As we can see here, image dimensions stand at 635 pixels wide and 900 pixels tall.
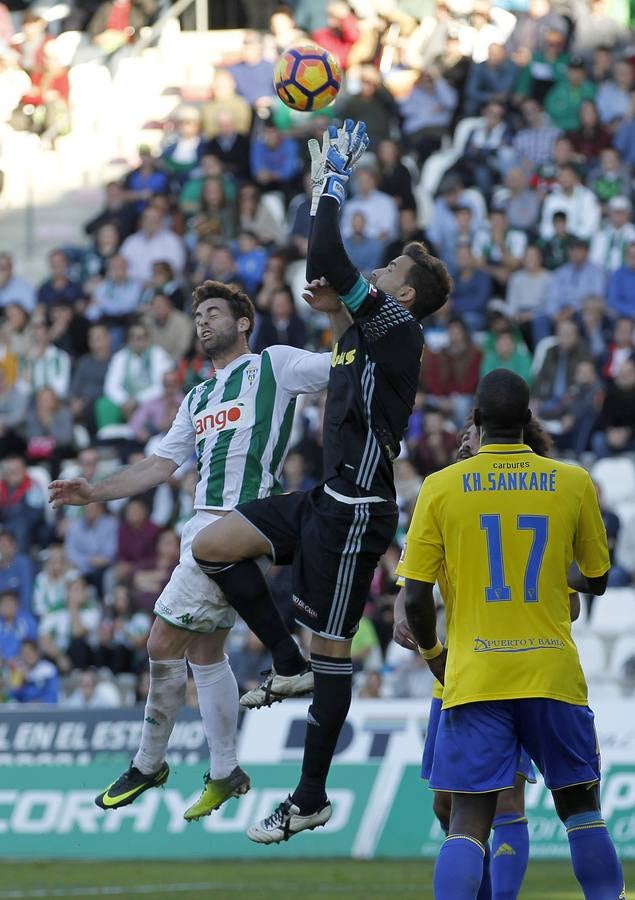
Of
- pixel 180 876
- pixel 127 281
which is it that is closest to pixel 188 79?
pixel 127 281

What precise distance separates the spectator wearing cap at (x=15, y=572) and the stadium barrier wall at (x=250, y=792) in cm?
241

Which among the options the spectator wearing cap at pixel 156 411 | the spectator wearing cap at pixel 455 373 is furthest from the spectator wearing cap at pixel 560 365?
the spectator wearing cap at pixel 156 411

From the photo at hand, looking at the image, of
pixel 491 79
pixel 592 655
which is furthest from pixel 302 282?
pixel 592 655


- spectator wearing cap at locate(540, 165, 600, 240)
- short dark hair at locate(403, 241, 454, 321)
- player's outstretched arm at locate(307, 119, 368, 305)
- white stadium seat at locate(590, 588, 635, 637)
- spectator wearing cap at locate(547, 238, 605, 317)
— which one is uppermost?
player's outstretched arm at locate(307, 119, 368, 305)

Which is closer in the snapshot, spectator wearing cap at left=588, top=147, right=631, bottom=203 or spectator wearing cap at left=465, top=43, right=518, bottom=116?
spectator wearing cap at left=588, top=147, right=631, bottom=203

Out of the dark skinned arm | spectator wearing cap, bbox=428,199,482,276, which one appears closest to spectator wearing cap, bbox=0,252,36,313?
spectator wearing cap, bbox=428,199,482,276

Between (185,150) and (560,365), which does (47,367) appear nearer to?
(185,150)

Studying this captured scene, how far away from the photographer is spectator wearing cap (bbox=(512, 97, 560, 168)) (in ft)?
65.1

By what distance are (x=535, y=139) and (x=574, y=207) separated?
1500 mm

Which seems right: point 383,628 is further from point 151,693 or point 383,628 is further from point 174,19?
point 174,19

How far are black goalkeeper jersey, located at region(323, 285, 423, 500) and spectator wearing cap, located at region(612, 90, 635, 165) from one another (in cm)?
1178

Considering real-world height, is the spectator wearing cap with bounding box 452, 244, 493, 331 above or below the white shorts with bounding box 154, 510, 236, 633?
below

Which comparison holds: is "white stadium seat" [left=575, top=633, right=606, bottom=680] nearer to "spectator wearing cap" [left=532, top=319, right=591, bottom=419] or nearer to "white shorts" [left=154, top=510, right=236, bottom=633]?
"spectator wearing cap" [left=532, top=319, right=591, bottom=419]

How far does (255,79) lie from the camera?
73.8ft
